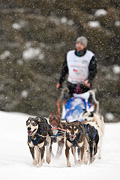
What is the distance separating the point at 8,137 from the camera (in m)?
9.44

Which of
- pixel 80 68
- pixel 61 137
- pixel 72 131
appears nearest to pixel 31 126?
pixel 72 131

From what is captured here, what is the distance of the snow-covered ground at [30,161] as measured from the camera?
5.15 metres

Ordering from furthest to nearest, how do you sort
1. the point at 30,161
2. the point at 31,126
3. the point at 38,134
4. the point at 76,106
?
1. the point at 76,106
2. the point at 30,161
3. the point at 38,134
4. the point at 31,126

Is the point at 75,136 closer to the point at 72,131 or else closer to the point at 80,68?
the point at 72,131

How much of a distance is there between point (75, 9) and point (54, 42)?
1234 mm

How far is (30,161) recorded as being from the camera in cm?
661

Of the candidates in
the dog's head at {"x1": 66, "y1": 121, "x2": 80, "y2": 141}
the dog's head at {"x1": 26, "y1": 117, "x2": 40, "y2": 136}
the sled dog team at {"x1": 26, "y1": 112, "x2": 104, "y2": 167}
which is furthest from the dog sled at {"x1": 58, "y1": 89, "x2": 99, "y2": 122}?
the dog's head at {"x1": 26, "y1": 117, "x2": 40, "y2": 136}

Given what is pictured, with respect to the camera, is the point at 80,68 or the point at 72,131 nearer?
the point at 72,131

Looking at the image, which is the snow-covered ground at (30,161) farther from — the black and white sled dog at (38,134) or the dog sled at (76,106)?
the dog sled at (76,106)

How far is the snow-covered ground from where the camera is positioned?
5148 millimetres

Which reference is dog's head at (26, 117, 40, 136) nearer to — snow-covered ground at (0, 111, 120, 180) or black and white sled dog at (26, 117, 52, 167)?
black and white sled dog at (26, 117, 52, 167)

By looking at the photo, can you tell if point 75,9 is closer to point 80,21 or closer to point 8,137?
point 80,21

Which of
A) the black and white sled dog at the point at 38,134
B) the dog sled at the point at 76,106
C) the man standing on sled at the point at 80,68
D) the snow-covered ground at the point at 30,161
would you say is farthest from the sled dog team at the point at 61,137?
the man standing on sled at the point at 80,68

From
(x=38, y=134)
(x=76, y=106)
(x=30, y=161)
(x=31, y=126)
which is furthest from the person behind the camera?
(x=76, y=106)
